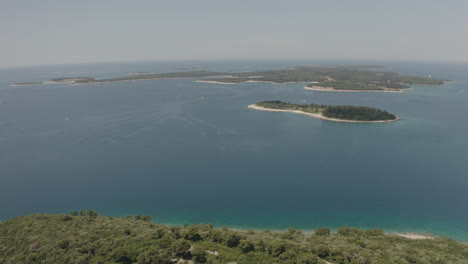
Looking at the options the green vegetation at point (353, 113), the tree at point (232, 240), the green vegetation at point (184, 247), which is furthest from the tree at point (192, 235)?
the green vegetation at point (353, 113)

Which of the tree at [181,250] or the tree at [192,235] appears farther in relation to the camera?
the tree at [192,235]

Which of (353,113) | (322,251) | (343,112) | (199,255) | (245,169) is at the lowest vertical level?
(245,169)

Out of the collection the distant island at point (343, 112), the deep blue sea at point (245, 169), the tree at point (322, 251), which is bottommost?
the deep blue sea at point (245, 169)

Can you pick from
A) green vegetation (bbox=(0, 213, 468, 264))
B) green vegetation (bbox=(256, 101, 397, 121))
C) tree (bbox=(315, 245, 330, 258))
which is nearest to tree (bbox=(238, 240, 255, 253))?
green vegetation (bbox=(0, 213, 468, 264))

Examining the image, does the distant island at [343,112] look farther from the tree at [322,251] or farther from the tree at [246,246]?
the tree at [246,246]

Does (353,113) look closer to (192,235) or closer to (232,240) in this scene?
(232,240)

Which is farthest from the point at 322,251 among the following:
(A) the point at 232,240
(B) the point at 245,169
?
(B) the point at 245,169

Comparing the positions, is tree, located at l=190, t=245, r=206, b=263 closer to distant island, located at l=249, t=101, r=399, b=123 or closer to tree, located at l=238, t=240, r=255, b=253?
tree, located at l=238, t=240, r=255, b=253

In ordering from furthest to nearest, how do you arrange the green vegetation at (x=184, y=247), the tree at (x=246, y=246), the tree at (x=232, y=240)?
the tree at (x=232, y=240) < the tree at (x=246, y=246) < the green vegetation at (x=184, y=247)
